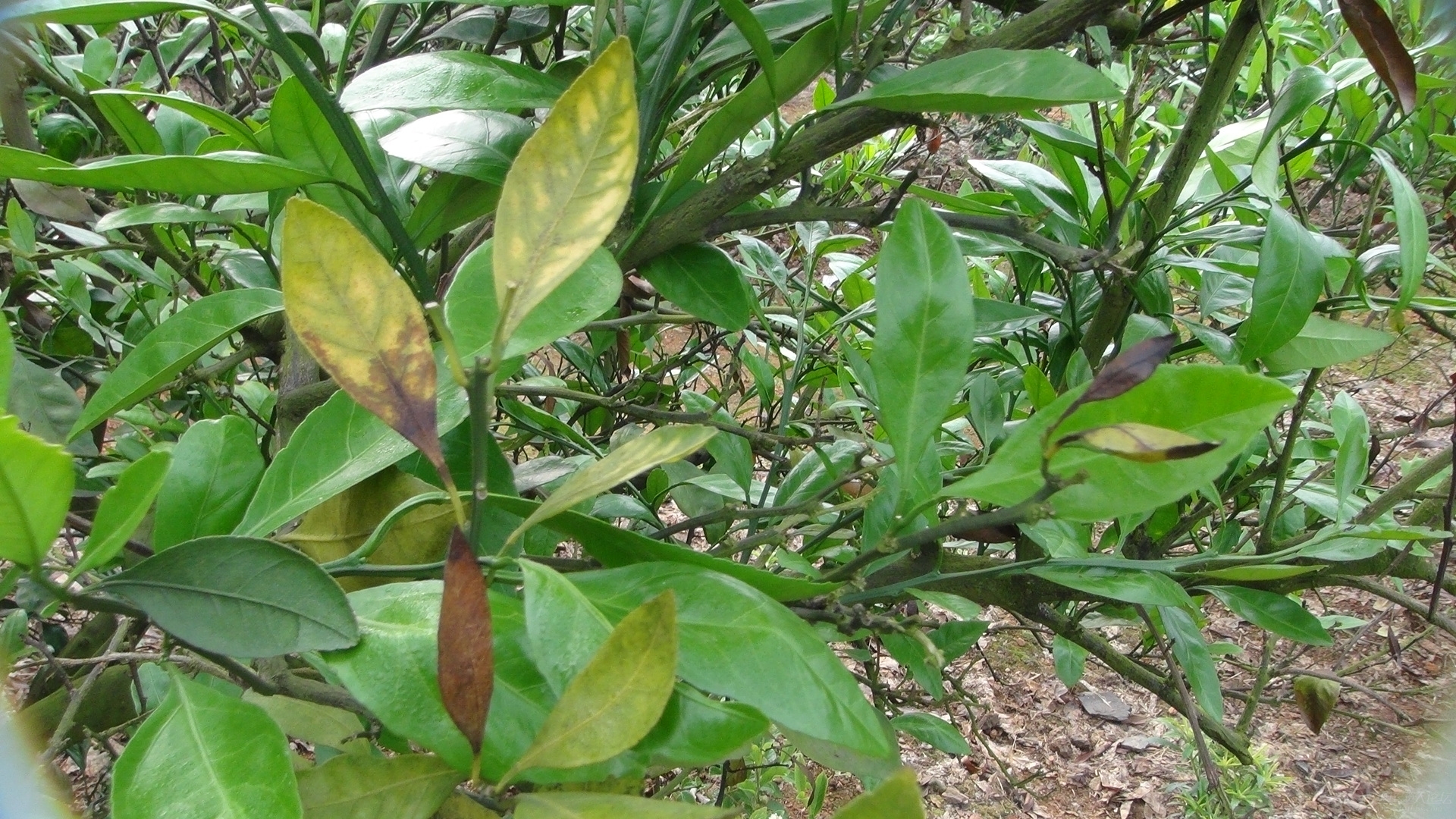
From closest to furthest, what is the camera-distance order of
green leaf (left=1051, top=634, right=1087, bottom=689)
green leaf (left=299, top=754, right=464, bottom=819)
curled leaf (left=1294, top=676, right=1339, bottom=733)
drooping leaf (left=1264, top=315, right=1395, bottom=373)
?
green leaf (left=299, top=754, right=464, bottom=819)
drooping leaf (left=1264, top=315, right=1395, bottom=373)
curled leaf (left=1294, top=676, right=1339, bottom=733)
green leaf (left=1051, top=634, right=1087, bottom=689)

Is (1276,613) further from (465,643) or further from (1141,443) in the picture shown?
(465,643)

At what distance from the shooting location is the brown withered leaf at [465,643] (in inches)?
10.8

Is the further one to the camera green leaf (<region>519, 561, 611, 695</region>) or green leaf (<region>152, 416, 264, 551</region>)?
green leaf (<region>152, 416, 264, 551</region>)

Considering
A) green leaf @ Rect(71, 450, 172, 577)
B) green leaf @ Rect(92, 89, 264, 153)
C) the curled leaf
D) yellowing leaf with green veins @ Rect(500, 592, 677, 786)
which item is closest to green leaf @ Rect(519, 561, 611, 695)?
yellowing leaf with green veins @ Rect(500, 592, 677, 786)

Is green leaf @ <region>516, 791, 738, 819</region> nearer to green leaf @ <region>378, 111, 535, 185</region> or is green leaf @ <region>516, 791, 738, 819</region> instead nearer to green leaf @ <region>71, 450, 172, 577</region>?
green leaf @ <region>71, 450, 172, 577</region>

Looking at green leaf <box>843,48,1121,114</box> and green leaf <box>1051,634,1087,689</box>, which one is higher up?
green leaf <box>843,48,1121,114</box>

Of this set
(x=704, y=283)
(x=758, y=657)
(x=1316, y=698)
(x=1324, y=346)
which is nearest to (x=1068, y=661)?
(x=1316, y=698)

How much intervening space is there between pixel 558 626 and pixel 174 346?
327mm

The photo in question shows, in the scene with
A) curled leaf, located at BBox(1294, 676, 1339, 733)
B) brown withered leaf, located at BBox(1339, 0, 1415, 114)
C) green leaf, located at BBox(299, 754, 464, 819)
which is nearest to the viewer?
green leaf, located at BBox(299, 754, 464, 819)

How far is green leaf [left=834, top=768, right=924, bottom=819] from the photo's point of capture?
0.77ft

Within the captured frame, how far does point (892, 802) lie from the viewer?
236 millimetres

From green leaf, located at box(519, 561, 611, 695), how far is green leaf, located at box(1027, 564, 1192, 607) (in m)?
0.26

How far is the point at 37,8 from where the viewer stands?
1.38 feet

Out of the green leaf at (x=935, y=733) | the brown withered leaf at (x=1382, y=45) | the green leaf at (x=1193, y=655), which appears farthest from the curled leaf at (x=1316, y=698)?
the brown withered leaf at (x=1382, y=45)
